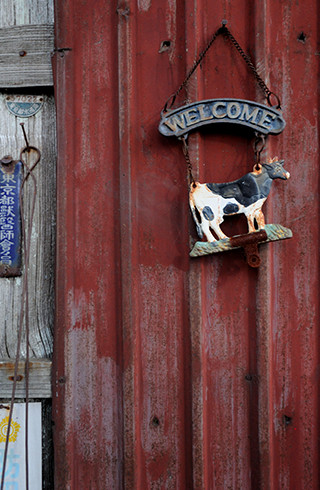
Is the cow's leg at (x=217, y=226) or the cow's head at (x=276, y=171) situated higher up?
the cow's head at (x=276, y=171)

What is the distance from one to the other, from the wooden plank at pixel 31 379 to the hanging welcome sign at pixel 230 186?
2.61 ft

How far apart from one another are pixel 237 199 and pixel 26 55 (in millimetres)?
1127

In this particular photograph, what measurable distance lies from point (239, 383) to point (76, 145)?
119 centimetres

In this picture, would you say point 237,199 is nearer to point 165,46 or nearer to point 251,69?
point 251,69

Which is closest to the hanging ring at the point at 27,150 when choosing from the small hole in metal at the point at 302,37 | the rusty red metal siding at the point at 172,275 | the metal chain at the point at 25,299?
the metal chain at the point at 25,299

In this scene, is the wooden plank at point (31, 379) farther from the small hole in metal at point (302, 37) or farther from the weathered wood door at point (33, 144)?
the small hole in metal at point (302, 37)

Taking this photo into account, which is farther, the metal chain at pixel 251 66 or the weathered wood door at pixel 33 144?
the weathered wood door at pixel 33 144

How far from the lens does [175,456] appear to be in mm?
1678

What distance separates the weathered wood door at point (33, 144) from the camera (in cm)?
183

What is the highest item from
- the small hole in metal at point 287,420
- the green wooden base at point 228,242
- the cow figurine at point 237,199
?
the cow figurine at point 237,199

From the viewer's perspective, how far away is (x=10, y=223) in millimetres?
1828

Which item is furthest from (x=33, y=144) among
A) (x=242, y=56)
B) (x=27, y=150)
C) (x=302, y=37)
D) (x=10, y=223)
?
(x=302, y=37)

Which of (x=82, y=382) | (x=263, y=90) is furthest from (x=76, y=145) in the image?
(x=82, y=382)

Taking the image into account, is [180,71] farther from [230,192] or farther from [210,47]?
[230,192]
